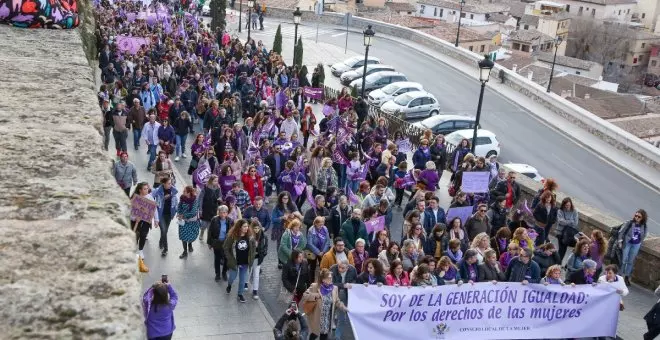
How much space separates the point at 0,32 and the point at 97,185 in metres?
5.61

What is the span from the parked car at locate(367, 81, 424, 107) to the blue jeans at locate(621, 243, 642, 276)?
2299 cm

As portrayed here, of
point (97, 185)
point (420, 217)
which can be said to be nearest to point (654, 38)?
point (420, 217)

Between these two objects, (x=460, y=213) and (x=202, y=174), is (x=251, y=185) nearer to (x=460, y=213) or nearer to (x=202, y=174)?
(x=202, y=174)

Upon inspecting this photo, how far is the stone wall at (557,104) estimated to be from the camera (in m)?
34.2

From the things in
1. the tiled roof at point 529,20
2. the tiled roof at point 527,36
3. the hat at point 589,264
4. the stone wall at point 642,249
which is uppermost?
the hat at point 589,264

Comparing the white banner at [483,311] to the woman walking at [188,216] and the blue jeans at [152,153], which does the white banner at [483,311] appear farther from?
the blue jeans at [152,153]

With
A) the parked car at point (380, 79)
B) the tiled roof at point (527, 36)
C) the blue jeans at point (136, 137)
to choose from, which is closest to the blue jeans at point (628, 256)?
the blue jeans at point (136, 137)

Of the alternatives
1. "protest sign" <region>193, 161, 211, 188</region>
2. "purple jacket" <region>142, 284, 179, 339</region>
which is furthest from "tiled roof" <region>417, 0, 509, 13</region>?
"purple jacket" <region>142, 284, 179, 339</region>

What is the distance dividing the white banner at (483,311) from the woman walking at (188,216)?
12.4ft

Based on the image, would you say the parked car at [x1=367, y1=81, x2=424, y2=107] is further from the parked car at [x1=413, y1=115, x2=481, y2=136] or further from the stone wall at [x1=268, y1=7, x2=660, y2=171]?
the stone wall at [x1=268, y1=7, x2=660, y2=171]

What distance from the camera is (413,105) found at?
34688mm

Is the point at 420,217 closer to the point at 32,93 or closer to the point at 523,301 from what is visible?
the point at 523,301

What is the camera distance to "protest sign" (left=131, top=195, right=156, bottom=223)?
1138 cm

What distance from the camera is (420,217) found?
1273 cm
